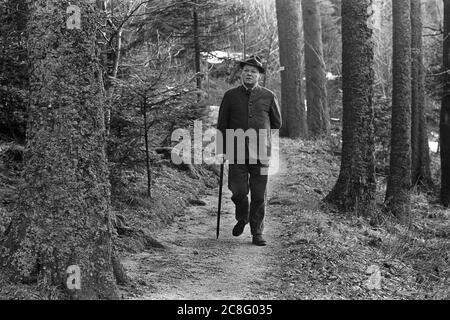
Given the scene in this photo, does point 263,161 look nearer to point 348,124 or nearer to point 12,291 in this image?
point 348,124

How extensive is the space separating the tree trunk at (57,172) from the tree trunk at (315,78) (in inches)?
727

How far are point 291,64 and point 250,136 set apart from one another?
14.5 m

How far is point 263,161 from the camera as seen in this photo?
8156 millimetres

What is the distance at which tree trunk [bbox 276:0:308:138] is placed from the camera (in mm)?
21672

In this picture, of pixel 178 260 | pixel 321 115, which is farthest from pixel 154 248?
pixel 321 115

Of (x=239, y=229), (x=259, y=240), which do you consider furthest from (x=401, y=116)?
(x=259, y=240)

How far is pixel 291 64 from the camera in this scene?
22.0m

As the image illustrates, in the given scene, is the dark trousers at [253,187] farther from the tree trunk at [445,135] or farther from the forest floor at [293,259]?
the tree trunk at [445,135]

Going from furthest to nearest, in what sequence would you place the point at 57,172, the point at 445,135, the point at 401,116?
1. the point at 445,135
2. the point at 401,116
3. the point at 57,172

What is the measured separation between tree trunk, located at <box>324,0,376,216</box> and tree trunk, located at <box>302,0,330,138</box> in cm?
1232

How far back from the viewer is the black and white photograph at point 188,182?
5.17 metres

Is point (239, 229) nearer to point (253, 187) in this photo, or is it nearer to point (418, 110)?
point (253, 187)

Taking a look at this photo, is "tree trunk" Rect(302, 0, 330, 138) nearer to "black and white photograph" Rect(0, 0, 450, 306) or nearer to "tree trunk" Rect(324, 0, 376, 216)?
"black and white photograph" Rect(0, 0, 450, 306)

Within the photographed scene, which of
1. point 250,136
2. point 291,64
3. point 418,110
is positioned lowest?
point 250,136
